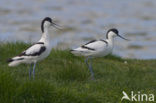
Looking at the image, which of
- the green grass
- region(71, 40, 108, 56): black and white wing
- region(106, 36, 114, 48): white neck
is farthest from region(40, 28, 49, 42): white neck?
region(106, 36, 114, 48): white neck

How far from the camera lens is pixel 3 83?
973cm

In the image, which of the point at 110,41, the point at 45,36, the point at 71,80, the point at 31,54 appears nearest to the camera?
the point at 31,54

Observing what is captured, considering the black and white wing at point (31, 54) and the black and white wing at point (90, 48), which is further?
the black and white wing at point (90, 48)

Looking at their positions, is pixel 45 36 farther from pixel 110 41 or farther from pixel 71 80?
pixel 110 41

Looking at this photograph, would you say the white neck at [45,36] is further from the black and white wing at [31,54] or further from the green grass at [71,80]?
the green grass at [71,80]

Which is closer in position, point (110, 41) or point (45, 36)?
point (45, 36)

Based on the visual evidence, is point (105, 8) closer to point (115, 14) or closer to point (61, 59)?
point (115, 14)

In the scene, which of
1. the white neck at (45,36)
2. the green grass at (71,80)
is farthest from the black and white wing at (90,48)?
the white neck at (45,36)

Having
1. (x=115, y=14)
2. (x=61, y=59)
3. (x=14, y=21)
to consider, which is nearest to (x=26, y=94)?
(x=61, y=59)

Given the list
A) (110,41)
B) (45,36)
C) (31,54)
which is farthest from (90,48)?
(31,54)

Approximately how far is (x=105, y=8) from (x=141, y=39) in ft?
24.0

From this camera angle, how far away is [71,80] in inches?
463

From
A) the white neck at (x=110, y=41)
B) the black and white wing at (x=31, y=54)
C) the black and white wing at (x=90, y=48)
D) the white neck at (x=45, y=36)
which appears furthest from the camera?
the white neck at (x=110, y=41)

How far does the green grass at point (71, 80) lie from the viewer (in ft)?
32.1
